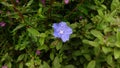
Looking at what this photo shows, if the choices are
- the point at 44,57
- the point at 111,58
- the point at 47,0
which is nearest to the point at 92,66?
the point at 111,58

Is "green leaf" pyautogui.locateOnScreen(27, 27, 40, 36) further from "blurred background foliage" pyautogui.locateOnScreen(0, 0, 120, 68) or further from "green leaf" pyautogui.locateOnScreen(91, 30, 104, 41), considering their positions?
"green leaf" pyautogui.locateOnScreen(91, 30, 104, 41)

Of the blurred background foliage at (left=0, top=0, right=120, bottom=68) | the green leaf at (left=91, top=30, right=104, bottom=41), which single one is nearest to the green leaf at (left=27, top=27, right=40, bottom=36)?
the blurred background foliage at (left=0, top=0, right=120, bottom=68)

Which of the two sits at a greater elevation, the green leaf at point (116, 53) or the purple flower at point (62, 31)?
the purple flower at point (62, 31)

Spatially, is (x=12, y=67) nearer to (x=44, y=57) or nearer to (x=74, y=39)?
(x=44, y=57)

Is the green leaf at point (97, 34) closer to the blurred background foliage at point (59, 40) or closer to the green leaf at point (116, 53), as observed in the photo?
the blurred background foliage at point (59, 40)

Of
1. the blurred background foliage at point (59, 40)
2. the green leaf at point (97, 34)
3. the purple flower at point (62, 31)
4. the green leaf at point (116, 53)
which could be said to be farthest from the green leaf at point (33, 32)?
the green leaf at point (116, 53)

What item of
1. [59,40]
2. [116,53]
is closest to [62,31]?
[59,40]
